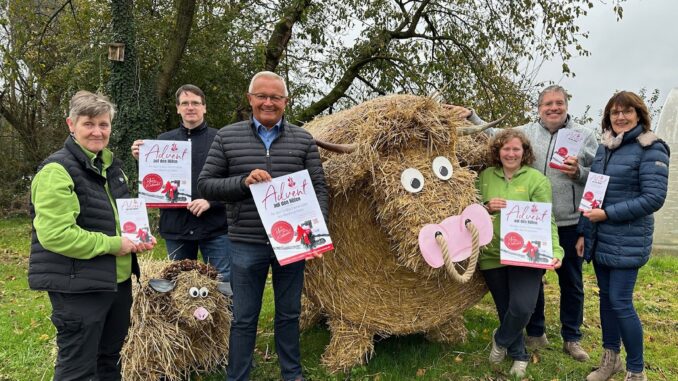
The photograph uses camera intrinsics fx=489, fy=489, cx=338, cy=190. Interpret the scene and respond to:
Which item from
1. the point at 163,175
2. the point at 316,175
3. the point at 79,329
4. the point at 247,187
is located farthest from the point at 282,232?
the point at 163,175

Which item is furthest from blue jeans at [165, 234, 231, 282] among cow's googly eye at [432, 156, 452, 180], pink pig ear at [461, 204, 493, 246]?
pink pig ear at [461, 204, 493, 246]

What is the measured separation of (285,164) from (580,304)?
3024mm

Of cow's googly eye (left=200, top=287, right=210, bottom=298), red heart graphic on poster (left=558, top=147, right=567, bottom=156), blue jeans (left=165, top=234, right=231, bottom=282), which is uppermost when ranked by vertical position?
red heart graphic on poster (left=558, top=147, right=567, bottom=156)

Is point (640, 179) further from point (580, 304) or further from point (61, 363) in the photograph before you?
point (61, 363)

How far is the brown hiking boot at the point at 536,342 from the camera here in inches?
184

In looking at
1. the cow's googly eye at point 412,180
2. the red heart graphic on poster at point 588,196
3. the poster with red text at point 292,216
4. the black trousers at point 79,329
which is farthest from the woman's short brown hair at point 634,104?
the black trousers at point 79,329

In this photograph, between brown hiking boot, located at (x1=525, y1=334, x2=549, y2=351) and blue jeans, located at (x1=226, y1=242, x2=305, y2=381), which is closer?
blue jeans, located at (x1=226, y1=242, x2=305, y2=381)

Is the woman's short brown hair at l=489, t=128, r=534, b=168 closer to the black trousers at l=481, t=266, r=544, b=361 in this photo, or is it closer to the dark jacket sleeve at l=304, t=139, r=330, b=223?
the black trousers at l=481, t=266, r=544, b=361

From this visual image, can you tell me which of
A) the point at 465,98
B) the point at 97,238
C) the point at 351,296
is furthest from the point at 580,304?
the point at 465,98

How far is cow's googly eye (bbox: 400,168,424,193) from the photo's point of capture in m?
3.57

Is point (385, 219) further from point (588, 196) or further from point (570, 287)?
point (570, 287)

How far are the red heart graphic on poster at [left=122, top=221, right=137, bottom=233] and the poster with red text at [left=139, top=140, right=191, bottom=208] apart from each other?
3.81 feet

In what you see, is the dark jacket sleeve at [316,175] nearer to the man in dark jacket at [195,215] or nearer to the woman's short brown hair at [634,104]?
the man in dark jacket at [195,215]

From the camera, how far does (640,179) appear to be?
3605 mm
